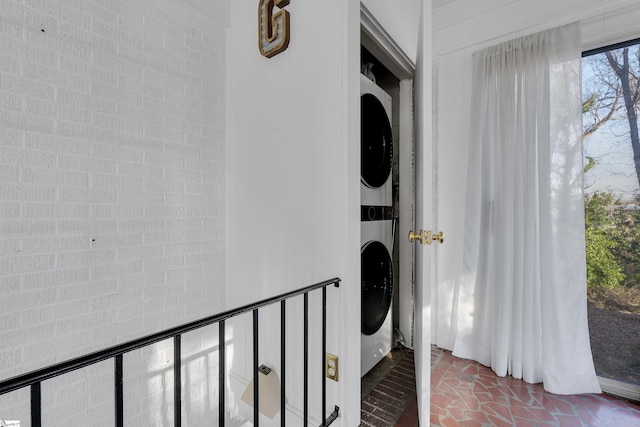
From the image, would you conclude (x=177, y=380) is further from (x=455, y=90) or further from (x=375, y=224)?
(x=455, y=90)

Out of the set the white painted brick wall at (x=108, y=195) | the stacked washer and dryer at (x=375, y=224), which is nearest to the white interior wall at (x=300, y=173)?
the white painted brick wall at (x=108, y=195)

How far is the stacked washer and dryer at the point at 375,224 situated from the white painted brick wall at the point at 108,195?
0.95 metres

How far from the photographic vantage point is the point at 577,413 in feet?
5.42

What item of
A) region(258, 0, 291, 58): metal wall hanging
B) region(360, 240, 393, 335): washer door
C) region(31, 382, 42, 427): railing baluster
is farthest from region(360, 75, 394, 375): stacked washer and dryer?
region(31, 382, 42, 427): railing baluster

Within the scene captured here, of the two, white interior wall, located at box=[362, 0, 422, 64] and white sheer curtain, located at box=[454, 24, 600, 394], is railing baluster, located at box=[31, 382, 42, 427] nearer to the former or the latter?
white interior wall, located at box=[362, 0, 422, 64]

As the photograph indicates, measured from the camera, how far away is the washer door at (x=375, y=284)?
193 centimetres

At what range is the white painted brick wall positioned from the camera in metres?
1.16

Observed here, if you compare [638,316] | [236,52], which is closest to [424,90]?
[236,52]

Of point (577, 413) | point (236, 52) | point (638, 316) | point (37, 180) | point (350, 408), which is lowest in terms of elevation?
point (577, 413)

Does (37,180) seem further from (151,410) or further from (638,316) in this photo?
(638,316)

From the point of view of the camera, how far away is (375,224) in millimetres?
2057

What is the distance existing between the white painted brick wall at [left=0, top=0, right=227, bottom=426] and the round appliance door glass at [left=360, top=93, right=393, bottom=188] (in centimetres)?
94

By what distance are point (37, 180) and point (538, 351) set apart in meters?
2.94

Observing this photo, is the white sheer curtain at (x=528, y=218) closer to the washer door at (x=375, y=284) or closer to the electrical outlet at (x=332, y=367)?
the washer door at (x=375, y=284)
